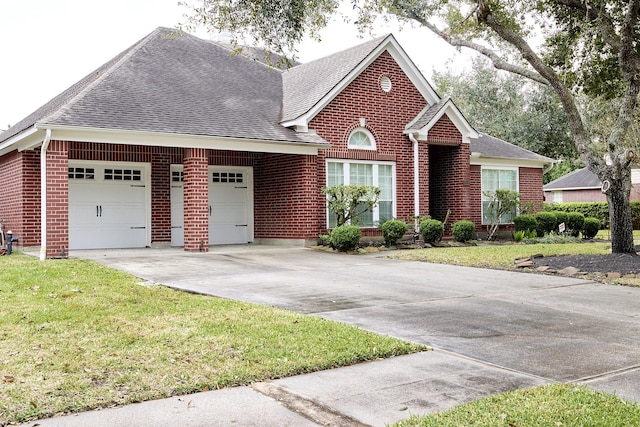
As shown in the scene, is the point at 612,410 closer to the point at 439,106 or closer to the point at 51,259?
the point at 51,259

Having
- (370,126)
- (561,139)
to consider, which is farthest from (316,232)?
(561,139)

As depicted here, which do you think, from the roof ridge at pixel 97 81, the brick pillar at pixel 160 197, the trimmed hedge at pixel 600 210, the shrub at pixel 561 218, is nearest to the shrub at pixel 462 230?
the shrub at pixel 561 218

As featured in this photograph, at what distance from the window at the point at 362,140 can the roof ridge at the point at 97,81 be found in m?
7.18

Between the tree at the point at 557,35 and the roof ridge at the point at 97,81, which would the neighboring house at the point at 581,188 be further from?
the roof ridge at the point at 97,81

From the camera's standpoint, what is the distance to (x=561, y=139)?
40594 millimetres

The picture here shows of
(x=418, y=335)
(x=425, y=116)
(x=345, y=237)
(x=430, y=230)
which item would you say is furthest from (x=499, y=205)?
(x=418, y=335)

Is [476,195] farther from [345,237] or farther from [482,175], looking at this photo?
[345,237]

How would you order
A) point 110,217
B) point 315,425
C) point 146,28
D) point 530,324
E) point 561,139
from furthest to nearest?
point 561,139, point 146,28, point 110,217, point 530,324, point 315,425

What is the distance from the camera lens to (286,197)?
1827 centimetres

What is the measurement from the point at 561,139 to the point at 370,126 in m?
26.1

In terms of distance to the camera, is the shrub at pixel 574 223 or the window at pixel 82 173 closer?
the window at pixel 82 173

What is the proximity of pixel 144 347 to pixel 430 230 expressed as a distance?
13639 millimetres

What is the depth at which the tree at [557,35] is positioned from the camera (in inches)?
466

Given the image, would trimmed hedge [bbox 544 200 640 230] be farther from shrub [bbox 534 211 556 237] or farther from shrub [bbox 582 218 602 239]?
shrub [bbox 534 211 556 237]
